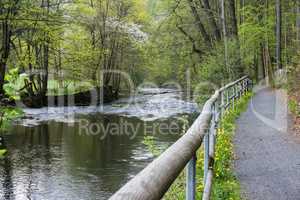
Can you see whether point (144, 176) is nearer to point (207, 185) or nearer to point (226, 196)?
point (207, 185)

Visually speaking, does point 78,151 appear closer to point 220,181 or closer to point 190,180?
point 220,181

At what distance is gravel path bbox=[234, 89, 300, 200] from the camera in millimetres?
6281

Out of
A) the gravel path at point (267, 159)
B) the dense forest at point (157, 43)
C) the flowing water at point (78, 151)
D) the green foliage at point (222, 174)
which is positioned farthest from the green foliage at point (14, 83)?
the dense forest at point (157, 43)

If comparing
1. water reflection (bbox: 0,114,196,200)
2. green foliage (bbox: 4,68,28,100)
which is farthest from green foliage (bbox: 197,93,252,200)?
water reflection (bbox: 0,114,196,200)

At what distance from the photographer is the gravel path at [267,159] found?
6.28 meters

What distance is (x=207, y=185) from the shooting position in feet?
15.1

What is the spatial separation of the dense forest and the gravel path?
11.3 metres

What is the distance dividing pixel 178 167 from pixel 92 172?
33.7 ft

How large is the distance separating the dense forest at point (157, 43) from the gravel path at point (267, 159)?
11.3m

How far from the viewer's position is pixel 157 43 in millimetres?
34312

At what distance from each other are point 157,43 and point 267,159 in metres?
26.6

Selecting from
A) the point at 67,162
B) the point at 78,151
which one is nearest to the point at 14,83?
the point at 67,162

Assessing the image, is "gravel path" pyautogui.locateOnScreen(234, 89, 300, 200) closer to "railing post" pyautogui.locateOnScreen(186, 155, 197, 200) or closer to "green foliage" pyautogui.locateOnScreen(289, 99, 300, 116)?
"green foliage" pyautogui.locateOnScreen(289, 99, 300, 116)

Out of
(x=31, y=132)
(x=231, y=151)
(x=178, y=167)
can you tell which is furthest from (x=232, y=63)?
(x=178, y=167)
